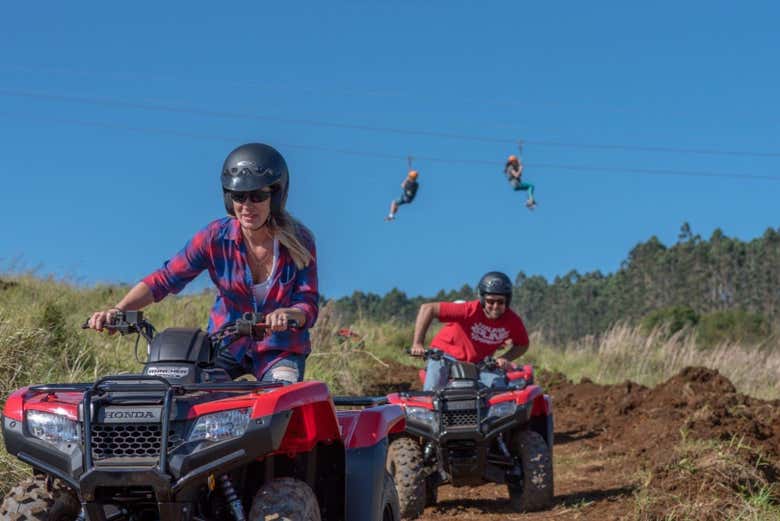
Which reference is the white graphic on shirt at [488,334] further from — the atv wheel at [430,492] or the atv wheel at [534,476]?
the atv wheel at [430,492]

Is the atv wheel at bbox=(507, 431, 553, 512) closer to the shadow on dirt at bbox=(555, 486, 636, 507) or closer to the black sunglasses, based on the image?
the shadow on dirt at bbox=(555, 486, 636, 507)

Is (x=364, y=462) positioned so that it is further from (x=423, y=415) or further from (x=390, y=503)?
(x=423, y=415)

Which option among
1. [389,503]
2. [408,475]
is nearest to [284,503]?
[389,503]

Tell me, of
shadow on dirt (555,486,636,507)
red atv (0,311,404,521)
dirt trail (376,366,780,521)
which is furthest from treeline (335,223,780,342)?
red atv (0,311,404,521)

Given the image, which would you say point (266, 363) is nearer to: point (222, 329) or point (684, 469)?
point (222, 329)

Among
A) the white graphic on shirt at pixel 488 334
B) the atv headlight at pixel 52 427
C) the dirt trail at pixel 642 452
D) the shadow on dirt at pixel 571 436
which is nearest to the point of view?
the atv headlight at pixel 52 427

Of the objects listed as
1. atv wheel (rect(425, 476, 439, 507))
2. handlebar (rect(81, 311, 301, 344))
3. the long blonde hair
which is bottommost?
atv wheel (rect(425, 476, 439, 507))

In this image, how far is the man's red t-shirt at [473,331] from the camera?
10.4 m

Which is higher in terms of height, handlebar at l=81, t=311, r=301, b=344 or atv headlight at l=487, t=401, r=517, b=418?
handlebar at l=81, t=311, r=301, b=344

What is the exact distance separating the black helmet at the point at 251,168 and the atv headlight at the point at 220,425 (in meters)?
1.45

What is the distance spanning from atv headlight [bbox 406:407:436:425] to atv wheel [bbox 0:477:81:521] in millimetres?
4719

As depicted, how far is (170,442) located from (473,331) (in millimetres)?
6721

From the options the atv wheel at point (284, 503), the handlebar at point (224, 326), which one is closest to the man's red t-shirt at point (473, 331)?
the handlebar at point (224, 326)

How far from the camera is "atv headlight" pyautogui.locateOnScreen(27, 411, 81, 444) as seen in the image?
156 inches
